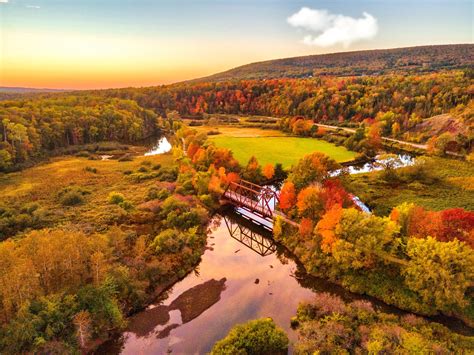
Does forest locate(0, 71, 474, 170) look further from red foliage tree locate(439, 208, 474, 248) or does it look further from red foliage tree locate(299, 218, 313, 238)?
red foliage tree locate(299, 218, 313, 238)

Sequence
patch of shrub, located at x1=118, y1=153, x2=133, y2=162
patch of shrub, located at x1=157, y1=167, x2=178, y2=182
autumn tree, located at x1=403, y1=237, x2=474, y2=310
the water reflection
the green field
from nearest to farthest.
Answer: autumn tree, located at x1=403, y1=237, x2=474, y2=310
patch of shrub, located at x1=157, y1=167, x2=178, y2=182
the green field
patch of shrub, located at x1=118, y1=153, x2=133, y2=162
the water reflection

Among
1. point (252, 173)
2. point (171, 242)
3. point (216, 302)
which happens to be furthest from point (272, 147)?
point (216, 302)

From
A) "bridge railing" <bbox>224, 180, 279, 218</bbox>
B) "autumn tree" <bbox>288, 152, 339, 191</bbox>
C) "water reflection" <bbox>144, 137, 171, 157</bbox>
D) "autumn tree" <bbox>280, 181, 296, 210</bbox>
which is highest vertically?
"autumn tree" <bbox>288, 152, 339, 191</bbox>

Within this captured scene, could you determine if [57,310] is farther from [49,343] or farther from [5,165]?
[5,165]

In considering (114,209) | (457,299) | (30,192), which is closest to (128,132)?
(30,192)

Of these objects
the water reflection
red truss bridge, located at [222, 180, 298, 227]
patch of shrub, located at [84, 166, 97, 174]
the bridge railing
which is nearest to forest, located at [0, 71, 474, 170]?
the water reflection

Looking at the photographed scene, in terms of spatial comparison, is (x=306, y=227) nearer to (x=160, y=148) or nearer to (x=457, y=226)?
(x=457, y=226)

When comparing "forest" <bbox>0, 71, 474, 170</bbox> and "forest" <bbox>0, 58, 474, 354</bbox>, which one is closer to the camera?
"forest" <bbox>0, 58, 474, 354</bbox>

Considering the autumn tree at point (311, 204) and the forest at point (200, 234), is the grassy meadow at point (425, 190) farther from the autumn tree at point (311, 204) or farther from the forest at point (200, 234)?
the autumn tree at point (311, 204)
